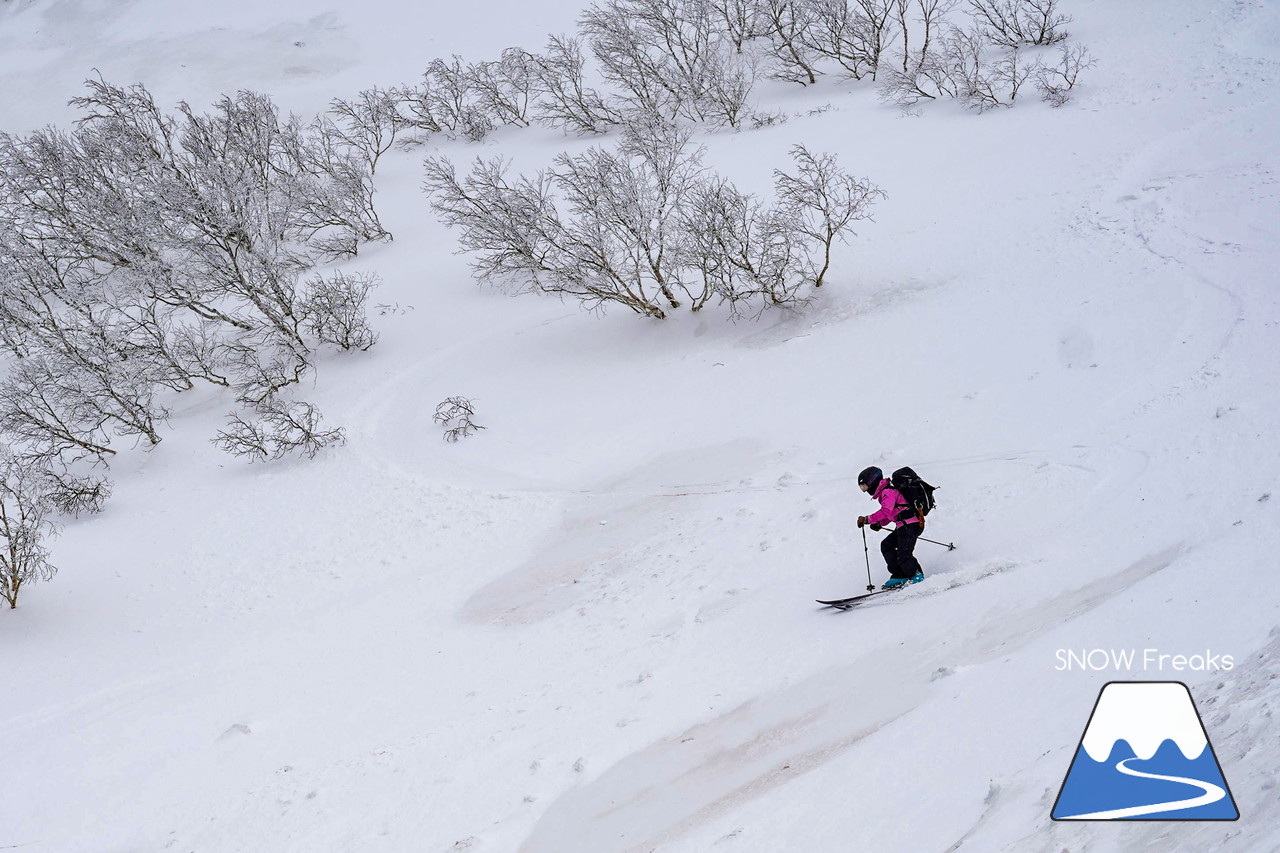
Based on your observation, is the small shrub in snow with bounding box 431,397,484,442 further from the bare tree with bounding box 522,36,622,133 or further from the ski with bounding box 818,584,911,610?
the bare tree with bounding box 522,36,622,133

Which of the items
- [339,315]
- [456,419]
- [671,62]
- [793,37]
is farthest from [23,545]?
[793,37]

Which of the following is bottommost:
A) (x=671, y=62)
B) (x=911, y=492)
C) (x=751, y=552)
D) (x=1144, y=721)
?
(x=751, y=552)

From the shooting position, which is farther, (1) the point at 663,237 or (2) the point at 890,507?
(1) the point at 663,237

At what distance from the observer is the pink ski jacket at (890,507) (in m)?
8.22

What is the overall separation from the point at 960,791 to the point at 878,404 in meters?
7.67

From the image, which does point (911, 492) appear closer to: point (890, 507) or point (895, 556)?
point (890, 507)

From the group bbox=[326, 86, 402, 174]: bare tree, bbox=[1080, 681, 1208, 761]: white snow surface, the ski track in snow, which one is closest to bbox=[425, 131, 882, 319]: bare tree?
the ski track in snow

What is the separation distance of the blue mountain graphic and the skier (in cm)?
360

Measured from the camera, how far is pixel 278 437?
586 inches

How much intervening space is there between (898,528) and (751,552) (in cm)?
202

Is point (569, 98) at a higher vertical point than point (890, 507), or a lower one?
higher

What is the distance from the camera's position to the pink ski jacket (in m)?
8.22

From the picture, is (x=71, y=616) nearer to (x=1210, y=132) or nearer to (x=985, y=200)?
(x=985, y=200)

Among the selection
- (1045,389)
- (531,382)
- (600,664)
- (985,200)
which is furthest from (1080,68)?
(600,664)
